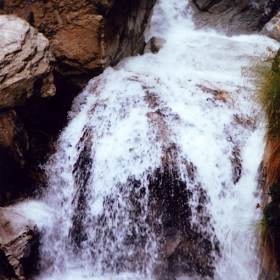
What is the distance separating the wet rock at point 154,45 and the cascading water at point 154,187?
1571mm

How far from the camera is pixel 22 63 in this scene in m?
4.30

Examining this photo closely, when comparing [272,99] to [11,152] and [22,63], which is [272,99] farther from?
[11,152]

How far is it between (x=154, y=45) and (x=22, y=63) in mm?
3112

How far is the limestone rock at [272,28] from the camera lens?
24.2 ft

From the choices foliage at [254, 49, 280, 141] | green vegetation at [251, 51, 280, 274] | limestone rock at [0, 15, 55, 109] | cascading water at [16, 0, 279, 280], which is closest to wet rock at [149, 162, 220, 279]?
cascading water at [16, 0, 279, 280]

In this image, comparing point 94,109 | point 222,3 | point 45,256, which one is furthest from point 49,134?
point 222,3

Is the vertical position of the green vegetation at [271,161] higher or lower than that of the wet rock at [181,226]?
higher

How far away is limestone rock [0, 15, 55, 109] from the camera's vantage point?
4.17 m

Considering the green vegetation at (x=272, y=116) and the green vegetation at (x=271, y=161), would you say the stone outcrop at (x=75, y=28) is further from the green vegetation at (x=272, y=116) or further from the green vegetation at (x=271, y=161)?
the green vegetation at (x=272, y=116)

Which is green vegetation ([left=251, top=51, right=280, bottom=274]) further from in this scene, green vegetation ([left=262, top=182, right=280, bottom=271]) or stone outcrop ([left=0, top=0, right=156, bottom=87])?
stone outcrop ([left=0, top=0, right=156, bottom=87])

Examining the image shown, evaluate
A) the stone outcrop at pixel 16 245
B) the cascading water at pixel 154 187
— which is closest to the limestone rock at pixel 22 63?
the cascading water at pixel 154 187

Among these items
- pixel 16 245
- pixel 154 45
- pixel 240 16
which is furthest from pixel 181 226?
pixel 240 16

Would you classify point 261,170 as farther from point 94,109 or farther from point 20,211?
point 20,211

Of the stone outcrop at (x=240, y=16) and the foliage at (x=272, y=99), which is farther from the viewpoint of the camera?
the stone outcrop at (x=240, y=16)
